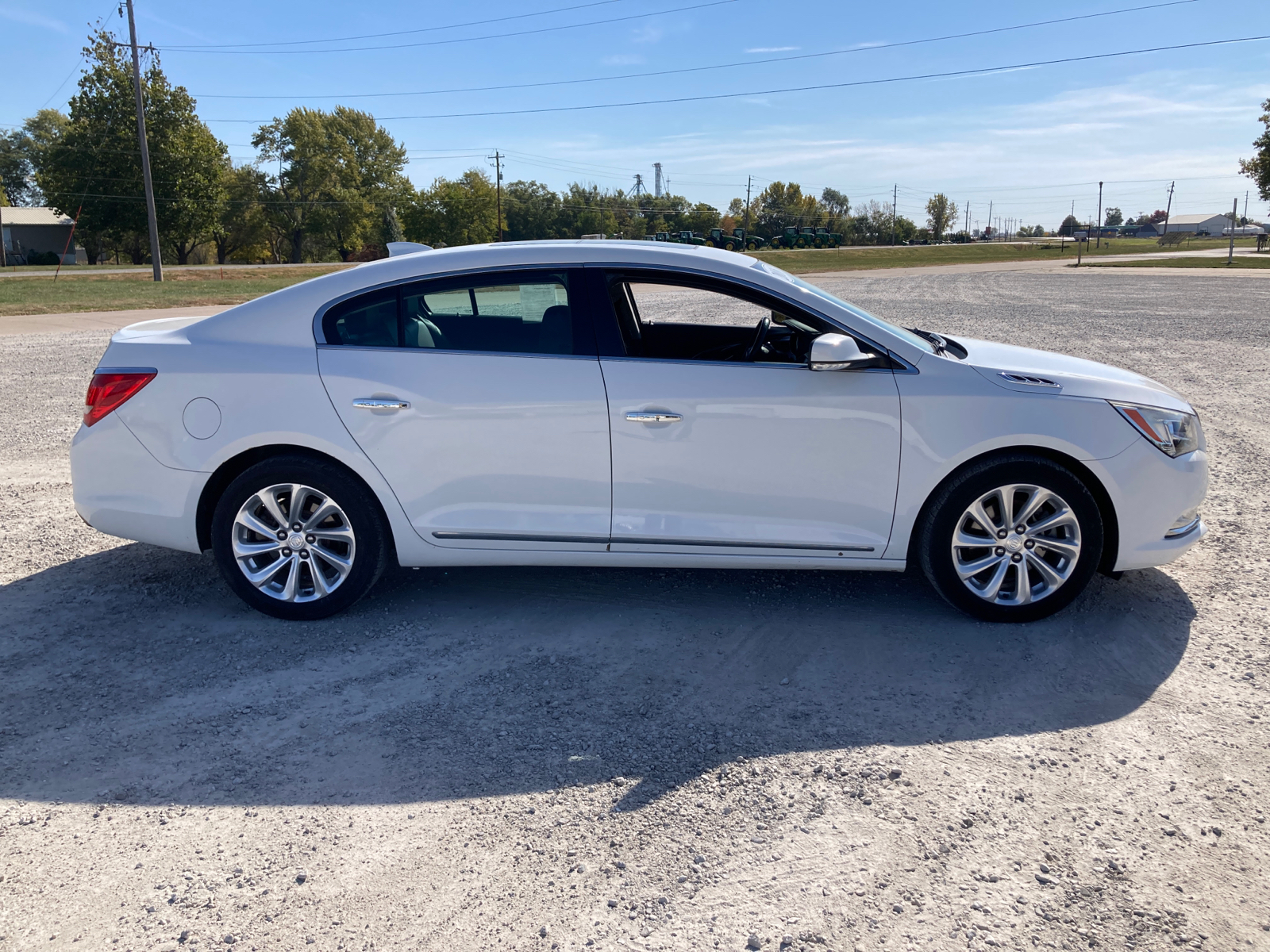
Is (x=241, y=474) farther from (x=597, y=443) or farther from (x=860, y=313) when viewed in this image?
(x=860, y=313)

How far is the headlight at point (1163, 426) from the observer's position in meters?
4.30

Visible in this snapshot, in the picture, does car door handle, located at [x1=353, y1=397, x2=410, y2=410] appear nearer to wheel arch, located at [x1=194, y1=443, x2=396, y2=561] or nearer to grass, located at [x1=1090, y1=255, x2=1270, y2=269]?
wheel arch, located at [x1=194, y1=443, x2=396, y2=561]

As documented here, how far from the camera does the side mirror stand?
4.08m

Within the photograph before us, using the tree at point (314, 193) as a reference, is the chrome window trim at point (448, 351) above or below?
below

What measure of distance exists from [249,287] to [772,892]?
32.1 m

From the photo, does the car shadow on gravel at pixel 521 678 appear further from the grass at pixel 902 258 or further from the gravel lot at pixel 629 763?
the grass at pixel 902 258

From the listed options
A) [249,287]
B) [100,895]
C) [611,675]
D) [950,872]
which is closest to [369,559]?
[611,675]

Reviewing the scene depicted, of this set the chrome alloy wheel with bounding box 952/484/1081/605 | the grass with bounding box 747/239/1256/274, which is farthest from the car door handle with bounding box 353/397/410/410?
the grass with bounding box 747/239/1256/274

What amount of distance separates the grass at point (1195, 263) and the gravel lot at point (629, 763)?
194 feet

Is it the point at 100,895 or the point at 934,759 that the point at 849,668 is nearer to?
the point at 934,759

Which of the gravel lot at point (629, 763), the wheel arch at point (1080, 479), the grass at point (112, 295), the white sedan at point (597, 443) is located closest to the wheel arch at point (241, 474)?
the white sedan at point (597, 443)

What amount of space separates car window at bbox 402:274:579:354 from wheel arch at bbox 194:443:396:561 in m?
0.69

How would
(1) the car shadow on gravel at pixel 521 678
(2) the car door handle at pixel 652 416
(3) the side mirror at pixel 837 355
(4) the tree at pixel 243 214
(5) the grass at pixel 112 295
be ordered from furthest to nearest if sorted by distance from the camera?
(4) the tree at pixel 243 214, (5) the grass at pixel 112 295, (2) the car door handle at pixel 652 416, (3) the side mirror at pixel 837 355, (1) the car shadow on gravel at pixel 521 678

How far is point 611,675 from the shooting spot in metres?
3.92
